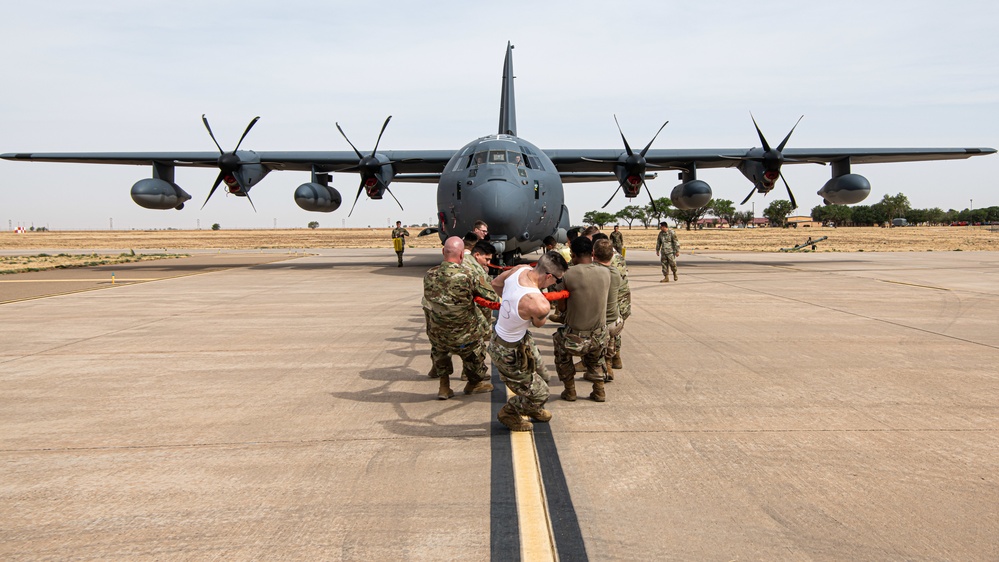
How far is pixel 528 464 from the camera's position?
4.43m

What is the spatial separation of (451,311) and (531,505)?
2.56m

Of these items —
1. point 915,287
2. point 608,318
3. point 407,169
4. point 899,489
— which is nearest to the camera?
point 899,489

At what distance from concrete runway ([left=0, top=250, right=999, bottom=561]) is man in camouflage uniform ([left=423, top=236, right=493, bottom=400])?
449 mm

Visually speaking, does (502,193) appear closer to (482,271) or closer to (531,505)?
(482,271)

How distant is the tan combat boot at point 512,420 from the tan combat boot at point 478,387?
4.16 ft

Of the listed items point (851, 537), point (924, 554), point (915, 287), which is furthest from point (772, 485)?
point (915, 287)

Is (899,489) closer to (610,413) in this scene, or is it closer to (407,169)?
(610,413)

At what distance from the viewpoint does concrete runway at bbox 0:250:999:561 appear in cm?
337

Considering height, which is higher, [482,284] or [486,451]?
[482,284]

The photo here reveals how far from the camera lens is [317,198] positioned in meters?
23.4

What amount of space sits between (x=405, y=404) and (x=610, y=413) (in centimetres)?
190

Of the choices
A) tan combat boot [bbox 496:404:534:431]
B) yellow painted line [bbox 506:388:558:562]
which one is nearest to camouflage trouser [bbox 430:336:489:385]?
tan combat boot [bbox 496:404:534:431]

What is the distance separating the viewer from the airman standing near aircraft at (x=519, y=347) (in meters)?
4.97

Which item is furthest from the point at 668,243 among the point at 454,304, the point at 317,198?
the point at 317,198
